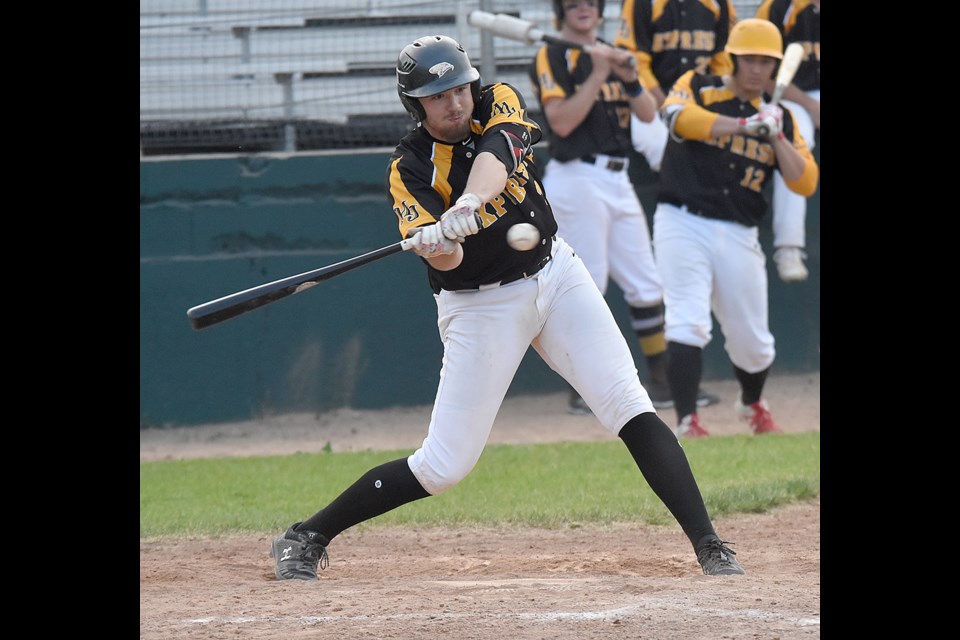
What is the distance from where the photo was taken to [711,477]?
253 inches

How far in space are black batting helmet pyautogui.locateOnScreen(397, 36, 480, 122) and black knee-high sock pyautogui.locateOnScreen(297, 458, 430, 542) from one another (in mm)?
1317

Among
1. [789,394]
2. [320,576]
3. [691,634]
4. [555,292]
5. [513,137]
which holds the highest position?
[513,137]

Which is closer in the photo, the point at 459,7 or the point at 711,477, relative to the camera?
the point at 711,477

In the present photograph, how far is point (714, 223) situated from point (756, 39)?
106 centimetres

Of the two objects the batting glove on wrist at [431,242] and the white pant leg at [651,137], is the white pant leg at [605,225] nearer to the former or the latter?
the white pant leg at [651,137]

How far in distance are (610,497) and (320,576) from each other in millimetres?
1803

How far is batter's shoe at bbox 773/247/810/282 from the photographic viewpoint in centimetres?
831

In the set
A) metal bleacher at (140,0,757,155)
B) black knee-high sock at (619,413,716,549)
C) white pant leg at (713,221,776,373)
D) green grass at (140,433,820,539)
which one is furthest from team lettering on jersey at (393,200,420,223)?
metal bleacher at (140,0,757,155)

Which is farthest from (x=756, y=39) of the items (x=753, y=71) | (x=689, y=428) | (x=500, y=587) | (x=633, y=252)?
(x=500, y=587)

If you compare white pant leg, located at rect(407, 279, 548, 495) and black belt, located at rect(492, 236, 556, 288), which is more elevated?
black belt, located at rect(492, 236, 556, 288)

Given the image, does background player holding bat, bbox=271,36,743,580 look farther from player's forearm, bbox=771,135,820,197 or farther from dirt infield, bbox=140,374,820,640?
player's forearm, bbox=771,135,820,197

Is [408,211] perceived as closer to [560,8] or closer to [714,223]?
[714,223]

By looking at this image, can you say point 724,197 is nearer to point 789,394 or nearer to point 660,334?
point 660,334

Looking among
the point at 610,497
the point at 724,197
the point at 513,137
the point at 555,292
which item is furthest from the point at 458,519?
the point at 724,197
